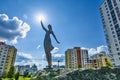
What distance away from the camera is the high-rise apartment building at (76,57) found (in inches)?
3466

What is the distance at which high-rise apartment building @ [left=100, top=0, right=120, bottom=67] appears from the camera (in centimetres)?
4150

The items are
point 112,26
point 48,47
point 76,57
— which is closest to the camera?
point 48,47

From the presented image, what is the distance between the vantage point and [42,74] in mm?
8328

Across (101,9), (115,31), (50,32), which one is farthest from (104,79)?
(101,9)

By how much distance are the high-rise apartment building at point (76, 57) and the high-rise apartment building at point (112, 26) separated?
41706 millimetres

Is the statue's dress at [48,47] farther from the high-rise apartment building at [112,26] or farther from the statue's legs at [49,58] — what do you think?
the high-rise apartment building at [112,26]

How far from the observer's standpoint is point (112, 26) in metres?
45.7

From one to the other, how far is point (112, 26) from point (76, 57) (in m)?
46.0

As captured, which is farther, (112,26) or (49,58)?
(112,26)

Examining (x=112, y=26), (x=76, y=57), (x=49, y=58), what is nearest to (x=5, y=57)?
(x=76, y=57)

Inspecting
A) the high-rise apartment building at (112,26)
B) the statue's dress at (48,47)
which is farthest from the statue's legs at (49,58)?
the high-rise apartment building at (112,26)

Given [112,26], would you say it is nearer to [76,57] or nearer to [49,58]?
[49,58]

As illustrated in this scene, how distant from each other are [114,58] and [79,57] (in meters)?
47.8

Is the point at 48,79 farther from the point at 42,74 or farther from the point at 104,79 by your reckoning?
the point at 104,79
